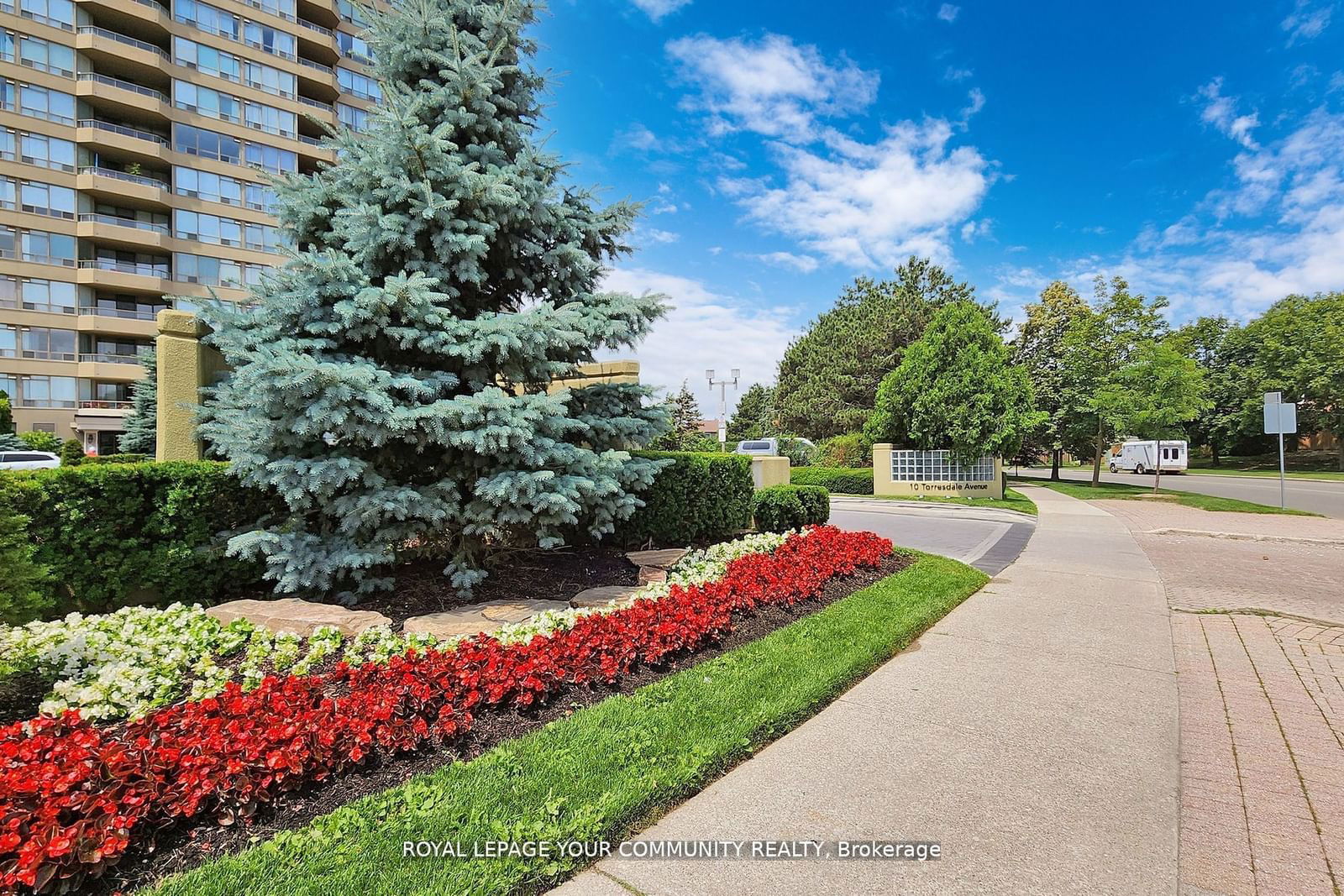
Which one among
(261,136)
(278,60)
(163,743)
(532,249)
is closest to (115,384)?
(261,136)

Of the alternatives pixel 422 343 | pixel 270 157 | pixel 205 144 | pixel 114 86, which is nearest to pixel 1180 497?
pixel 422 343

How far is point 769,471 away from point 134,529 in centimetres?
880

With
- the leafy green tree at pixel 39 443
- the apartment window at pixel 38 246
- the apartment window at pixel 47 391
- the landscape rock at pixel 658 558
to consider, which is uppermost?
the apartment window at pixel 38 246

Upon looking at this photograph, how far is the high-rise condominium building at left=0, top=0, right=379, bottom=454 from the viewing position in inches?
973

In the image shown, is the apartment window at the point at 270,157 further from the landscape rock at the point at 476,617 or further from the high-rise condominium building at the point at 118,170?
the landscape rock at the point at 476,617

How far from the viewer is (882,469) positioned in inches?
799

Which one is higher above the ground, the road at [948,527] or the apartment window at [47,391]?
the apartment window at [47,391]

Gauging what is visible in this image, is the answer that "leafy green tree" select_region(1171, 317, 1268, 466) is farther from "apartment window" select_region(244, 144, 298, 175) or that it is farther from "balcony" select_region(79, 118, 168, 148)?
"balcony" select_region(79, 118, 168, 148)

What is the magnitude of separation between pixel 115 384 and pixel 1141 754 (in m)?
37.6

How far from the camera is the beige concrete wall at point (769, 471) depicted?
1053 centimetres

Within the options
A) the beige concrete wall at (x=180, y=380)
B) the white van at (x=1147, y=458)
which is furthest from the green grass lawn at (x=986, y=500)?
the white van at (x=1147, y=458)

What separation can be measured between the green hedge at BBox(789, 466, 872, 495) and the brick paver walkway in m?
13.4

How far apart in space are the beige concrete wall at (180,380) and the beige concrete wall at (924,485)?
18.8 m

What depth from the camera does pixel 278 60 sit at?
29.7 meters
